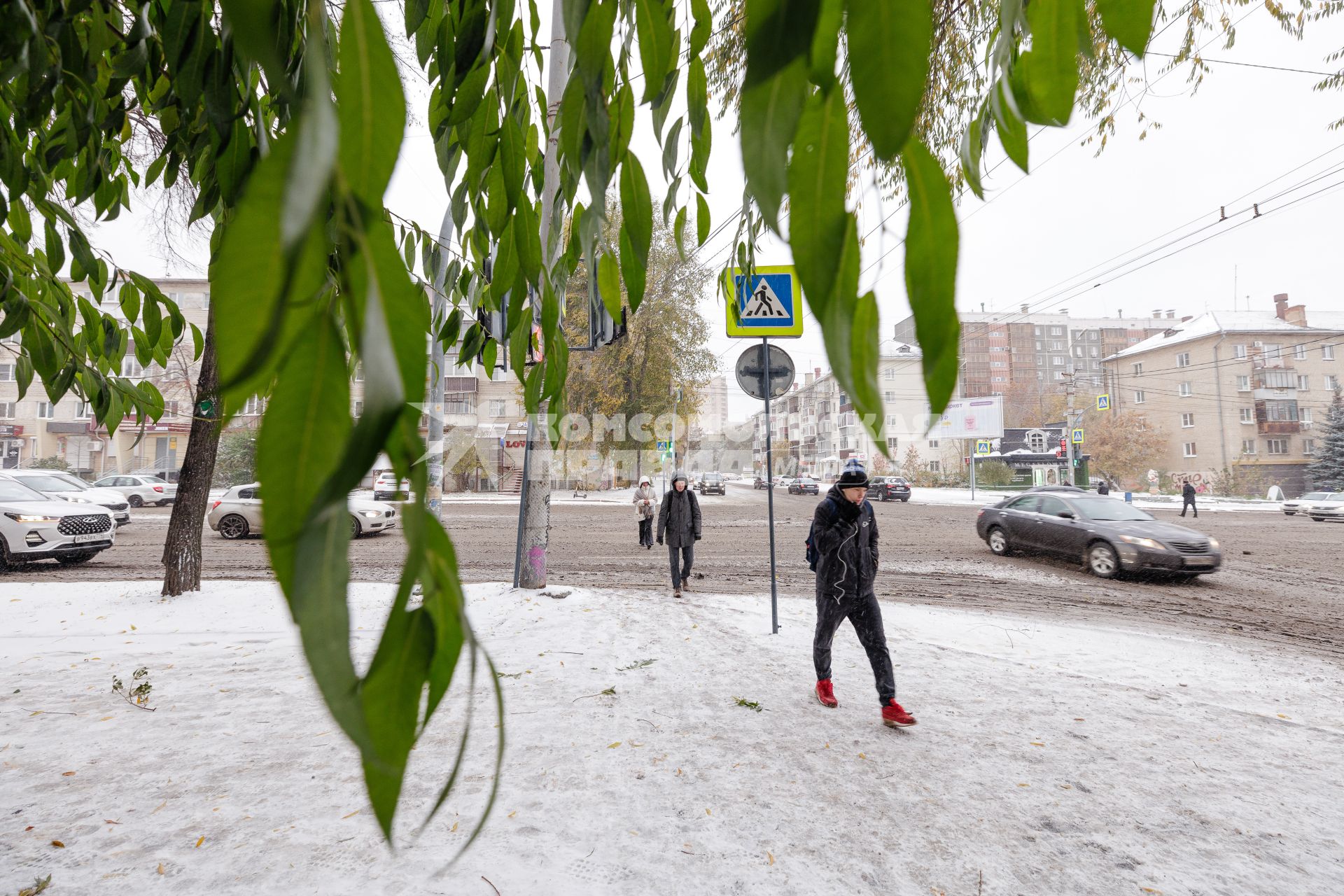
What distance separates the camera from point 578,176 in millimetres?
1241

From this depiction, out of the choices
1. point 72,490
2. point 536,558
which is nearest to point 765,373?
point 536,558

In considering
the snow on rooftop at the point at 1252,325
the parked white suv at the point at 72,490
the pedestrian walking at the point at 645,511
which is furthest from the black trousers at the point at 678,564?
the snow on rooftop at the point at 1252,325

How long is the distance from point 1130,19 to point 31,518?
15063 mm

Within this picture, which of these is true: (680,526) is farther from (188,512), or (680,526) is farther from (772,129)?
(772,129)

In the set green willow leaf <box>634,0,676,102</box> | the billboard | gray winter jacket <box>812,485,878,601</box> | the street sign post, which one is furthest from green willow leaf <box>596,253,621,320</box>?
the billboard

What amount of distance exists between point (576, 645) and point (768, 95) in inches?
218

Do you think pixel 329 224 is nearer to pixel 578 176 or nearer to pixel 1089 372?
pixel 578 176

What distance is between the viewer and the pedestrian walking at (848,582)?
4375 mm

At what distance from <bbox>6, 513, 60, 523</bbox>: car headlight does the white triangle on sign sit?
40.6ft

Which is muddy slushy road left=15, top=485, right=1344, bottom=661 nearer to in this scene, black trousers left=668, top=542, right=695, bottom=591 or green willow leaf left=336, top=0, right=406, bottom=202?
black trousers left=668, top=542, right=695, bottom=591

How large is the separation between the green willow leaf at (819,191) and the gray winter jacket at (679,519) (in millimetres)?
8507

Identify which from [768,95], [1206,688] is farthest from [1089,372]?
[768,95]

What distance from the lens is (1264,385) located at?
5053 centimetres

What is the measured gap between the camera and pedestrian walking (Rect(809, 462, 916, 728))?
14.4 ft
